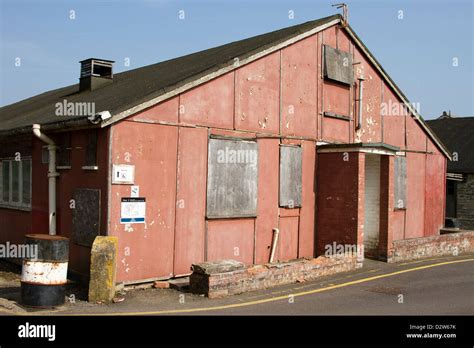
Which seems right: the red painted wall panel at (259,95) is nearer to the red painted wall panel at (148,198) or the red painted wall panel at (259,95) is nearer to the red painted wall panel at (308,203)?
the red painted wall panel at (308,203)

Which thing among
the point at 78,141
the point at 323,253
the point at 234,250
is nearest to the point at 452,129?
the point at 323,253

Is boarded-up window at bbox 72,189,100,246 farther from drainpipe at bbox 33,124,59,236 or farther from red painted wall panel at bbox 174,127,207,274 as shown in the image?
red painted wall panel at bbox 174,127,207,274

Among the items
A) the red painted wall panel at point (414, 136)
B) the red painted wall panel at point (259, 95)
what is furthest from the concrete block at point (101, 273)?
the red painted wall panel at point (414, 136)

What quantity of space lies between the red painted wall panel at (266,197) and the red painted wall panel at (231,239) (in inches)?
10.9

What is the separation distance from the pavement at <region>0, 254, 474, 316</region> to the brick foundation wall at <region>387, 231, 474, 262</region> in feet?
7.20

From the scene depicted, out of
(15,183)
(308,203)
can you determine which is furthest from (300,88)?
(15,183)

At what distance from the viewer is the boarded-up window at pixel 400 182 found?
56.4 ft

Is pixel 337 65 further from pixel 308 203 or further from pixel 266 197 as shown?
pixel 266 197

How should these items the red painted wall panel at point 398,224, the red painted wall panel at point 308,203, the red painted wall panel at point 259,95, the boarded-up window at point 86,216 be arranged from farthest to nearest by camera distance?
1. the red painted wall panel at point 398,224
2. the red painted wall panel at point 308,203
3. the red painted wall panel at point 259,95
4. the boarded-up window at point 86,216

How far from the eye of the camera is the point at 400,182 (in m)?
17.4

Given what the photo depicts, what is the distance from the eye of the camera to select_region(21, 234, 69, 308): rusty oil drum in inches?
344

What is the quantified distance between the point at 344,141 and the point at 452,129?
19235 millimetres

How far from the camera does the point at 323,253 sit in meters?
14.2

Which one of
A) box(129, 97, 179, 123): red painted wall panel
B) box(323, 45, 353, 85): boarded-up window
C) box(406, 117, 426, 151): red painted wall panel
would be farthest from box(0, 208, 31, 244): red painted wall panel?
box(406, 117, 426, 151): red painted wall panel
